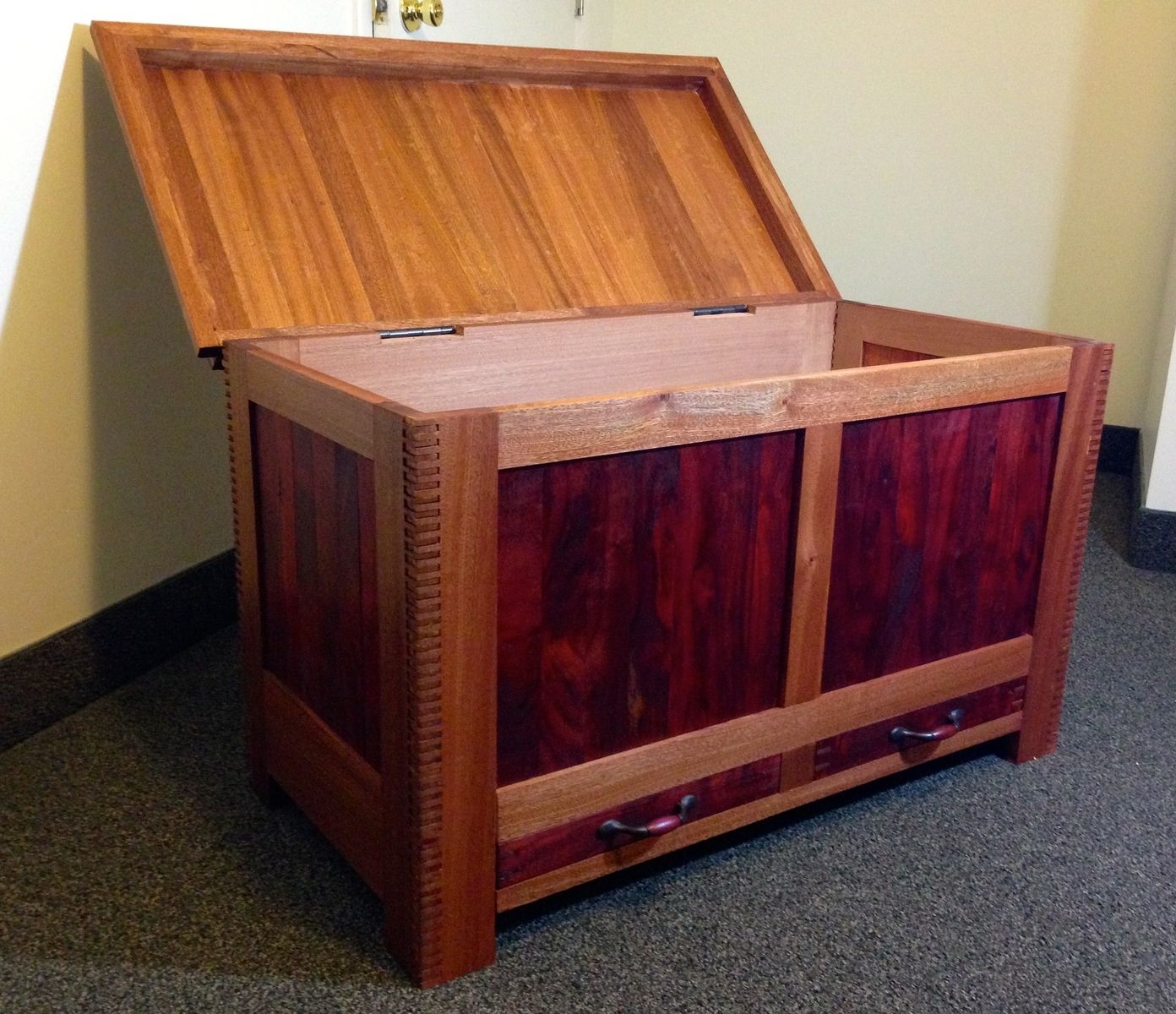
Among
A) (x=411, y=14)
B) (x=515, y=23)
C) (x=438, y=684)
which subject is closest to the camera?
(x=438, y=684)

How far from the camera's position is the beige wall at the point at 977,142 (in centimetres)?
258

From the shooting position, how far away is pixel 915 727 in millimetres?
1379

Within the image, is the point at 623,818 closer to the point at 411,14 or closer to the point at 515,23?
the point at 411,14

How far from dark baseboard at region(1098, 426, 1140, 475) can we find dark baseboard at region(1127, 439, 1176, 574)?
0.58 m

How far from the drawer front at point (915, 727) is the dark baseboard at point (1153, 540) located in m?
0.91

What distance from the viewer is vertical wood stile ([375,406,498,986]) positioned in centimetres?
95

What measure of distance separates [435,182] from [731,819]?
0.89m

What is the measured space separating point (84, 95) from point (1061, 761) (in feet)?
4.91

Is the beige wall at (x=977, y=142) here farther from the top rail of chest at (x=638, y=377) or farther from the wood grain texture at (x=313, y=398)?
the wood grain texture at (x=313, y=398)

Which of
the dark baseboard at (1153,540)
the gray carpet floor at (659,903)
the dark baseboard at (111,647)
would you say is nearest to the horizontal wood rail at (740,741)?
the gray carpet floor at (659,903)

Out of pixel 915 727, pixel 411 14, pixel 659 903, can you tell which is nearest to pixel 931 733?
pixel 915 727

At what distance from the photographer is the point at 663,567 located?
43.9 inches

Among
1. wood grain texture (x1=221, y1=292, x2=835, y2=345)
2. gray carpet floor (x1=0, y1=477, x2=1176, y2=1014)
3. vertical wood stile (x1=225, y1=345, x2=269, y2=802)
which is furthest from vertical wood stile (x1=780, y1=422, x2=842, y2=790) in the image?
vertical wood stile (x1=225, y1=345, x2=269, y2=802)

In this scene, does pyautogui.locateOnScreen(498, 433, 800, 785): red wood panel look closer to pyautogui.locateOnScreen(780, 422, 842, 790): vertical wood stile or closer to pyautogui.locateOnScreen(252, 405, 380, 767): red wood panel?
pyautogui.locateOnScreen(780, 422, 842, 790): vertical wood stile
